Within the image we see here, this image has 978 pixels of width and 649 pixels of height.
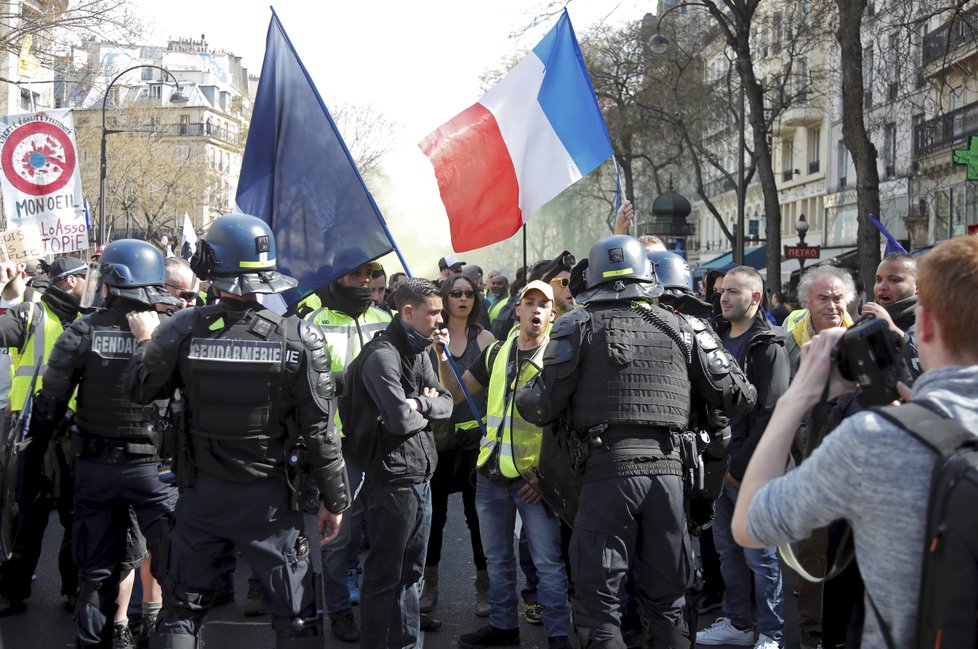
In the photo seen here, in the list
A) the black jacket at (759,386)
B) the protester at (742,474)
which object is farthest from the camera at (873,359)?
the black jacket at (759,386)

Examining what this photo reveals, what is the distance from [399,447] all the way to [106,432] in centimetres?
138

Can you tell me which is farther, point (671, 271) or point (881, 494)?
point (671, 271)

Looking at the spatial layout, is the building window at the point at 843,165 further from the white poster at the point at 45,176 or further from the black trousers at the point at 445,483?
the black trousers at the point at 445,483

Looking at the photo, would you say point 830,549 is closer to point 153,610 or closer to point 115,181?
point 153,610

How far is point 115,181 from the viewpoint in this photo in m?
44.5

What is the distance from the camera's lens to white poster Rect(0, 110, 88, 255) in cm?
888

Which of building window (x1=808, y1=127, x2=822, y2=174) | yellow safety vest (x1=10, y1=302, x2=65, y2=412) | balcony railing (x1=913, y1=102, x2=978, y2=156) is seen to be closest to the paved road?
yellow safety vest (x1=10, y1=302, x2=65, y2=412)

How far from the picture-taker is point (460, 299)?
6.54 metres

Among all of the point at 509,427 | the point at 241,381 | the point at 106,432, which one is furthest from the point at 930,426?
the point at 106,432

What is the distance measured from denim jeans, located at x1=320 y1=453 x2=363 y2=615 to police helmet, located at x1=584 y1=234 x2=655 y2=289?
180 centimetres

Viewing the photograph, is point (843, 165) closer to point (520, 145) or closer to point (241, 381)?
point (520, 145)

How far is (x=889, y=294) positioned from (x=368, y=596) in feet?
10.2

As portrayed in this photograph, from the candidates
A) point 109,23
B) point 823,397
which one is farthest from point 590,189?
point 823,397

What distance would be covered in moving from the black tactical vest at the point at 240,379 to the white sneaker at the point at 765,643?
2854 mm
